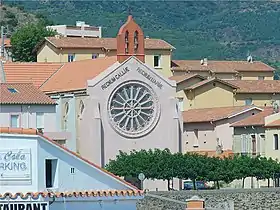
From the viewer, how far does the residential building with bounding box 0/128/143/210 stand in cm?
2677

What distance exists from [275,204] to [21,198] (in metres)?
40.4

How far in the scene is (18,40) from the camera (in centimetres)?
12200

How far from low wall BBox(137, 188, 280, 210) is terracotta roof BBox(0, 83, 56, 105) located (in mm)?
14288

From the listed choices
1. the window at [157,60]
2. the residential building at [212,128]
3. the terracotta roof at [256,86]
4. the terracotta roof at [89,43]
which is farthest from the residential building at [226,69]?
the residential building at [212,128]

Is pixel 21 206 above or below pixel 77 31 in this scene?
below

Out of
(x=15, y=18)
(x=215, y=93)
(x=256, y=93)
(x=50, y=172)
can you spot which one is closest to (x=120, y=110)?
(x=215, y=93)

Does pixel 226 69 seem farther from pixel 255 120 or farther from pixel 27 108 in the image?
pixel 27 108

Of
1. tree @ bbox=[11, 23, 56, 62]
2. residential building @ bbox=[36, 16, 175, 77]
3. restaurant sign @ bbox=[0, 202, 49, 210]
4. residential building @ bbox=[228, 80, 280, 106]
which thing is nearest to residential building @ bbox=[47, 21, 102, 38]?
tree @ bbox=[11, 23, 56, 62]

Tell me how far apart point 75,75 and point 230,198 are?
25.7m

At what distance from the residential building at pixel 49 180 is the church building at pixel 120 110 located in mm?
50998

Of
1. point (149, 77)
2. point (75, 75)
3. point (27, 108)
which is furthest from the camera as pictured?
point (75, 75)

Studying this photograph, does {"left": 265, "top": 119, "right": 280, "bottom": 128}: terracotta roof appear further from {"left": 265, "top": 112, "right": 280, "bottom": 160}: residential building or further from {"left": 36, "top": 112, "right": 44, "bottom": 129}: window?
{"left": 36, "top": 112, "right": 44, "bottom": 129}: window

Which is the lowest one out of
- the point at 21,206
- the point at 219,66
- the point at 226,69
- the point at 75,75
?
the point at 21,206

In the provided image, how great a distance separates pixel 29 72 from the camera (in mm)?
90750
